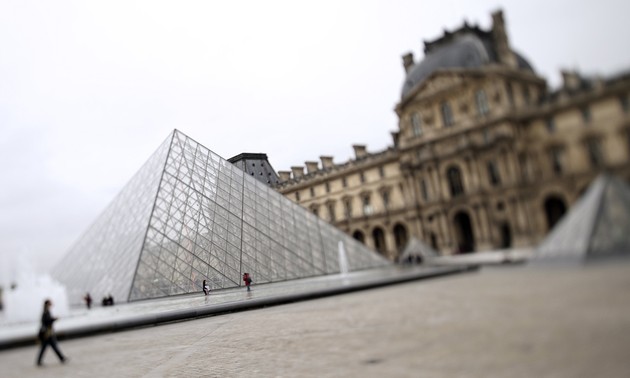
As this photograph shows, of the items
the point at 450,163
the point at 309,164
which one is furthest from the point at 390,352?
the point at 450,163

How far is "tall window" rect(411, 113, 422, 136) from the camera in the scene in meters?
3.33

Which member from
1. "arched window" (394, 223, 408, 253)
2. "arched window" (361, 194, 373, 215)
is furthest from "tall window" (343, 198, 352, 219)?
"arched window" (394, 223, 408, 253)

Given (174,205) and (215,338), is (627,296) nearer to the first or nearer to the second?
(174,205)

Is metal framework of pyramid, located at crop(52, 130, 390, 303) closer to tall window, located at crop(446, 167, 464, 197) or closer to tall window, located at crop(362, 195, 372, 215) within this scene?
tall window, located at crop(362, 195, 372, 215)

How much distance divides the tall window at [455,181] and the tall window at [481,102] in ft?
1.75

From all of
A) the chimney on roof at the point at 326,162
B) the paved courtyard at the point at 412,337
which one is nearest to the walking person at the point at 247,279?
the paved courtyard at the point at 412,337

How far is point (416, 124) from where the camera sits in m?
3.38

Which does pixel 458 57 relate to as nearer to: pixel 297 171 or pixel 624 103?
pixel 624 103

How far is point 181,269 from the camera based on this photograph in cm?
688

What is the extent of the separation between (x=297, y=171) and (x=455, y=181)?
2.55m

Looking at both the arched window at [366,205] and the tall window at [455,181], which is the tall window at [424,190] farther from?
the arched window at [366,205]

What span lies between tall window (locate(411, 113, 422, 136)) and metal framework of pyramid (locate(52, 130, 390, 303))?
2508 mm

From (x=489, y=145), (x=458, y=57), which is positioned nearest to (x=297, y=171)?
(x=458, y=57)

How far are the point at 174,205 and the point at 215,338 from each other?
2634mm
